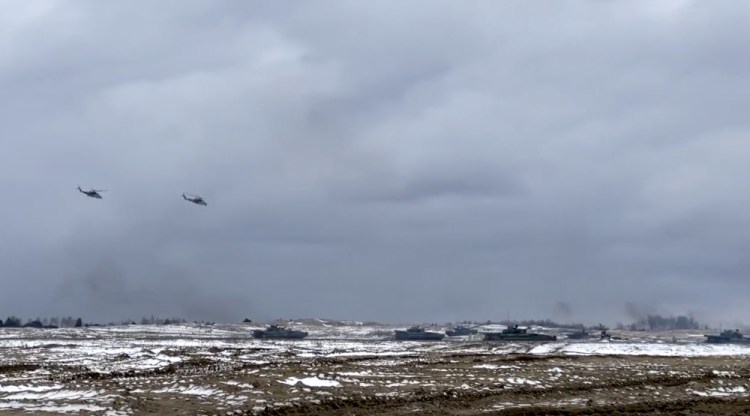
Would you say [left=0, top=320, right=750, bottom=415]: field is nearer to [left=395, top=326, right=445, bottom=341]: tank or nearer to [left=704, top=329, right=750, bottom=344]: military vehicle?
[left=395, top=326, right=445, bottom=341]: tank

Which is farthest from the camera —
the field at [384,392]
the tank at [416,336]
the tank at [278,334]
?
the tank at [416,336]

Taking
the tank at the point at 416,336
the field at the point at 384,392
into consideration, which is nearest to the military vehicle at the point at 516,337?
the tank at the point at 416,336

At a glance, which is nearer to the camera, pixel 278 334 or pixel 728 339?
pixel 278 334

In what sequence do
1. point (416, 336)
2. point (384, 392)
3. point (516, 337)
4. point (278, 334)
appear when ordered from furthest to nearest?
1. point (416, 336)
2. point (278, 334)
3. point (516, 337)
4. point (384, 392)

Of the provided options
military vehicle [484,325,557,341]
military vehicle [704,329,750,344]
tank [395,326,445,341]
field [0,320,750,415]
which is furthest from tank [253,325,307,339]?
field [0,320,750,415]

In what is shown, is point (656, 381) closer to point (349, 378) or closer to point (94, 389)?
point (349, 378)

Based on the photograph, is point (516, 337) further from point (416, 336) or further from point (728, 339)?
point (728, 339)

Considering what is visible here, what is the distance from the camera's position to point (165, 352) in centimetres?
6103

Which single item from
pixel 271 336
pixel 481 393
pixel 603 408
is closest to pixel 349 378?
pixel 481 393

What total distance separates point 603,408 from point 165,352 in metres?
41.8

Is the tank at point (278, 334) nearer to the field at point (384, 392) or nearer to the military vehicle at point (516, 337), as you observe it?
the military vehicle at point (516, 337)

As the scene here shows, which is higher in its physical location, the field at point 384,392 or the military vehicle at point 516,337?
the military vehicle at point 516,337

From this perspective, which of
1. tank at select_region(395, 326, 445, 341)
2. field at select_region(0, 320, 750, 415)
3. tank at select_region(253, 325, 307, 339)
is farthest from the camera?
tank at select_region(395, 326, 445, 341)

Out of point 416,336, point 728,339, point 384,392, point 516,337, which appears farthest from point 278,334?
point 384,392
